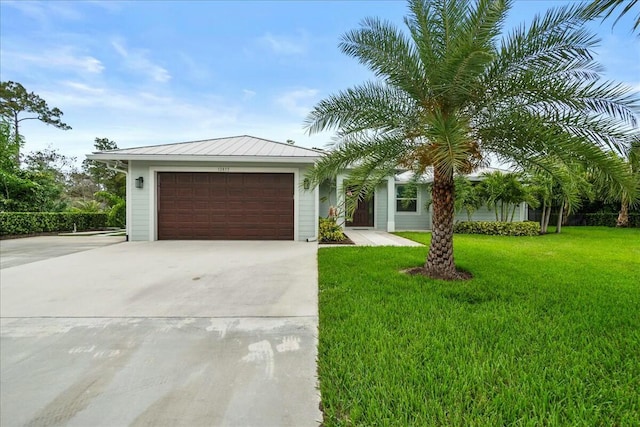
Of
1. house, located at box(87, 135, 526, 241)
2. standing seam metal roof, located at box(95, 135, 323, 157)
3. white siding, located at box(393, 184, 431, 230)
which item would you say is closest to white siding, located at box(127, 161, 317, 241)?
house, located at box(87, 135, 526, 241)

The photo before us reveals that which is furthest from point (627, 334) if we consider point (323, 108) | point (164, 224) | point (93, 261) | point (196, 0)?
point (196, 0)

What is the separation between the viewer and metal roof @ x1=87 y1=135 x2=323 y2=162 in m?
9.32

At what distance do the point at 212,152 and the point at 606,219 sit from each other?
20935 millimetres

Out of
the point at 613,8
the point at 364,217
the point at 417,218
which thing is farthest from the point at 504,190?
the point at 613,8

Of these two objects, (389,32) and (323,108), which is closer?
(389,32)

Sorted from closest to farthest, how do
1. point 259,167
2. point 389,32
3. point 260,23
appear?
point 389,32
point 259,167
point 260,23

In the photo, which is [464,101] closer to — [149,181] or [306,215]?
[306,215]

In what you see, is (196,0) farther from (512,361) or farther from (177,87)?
(512,361)

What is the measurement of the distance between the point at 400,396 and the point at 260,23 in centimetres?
1294

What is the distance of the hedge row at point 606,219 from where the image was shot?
1591 centimetres

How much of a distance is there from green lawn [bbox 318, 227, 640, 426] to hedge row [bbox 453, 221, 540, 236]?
7863 millimetres

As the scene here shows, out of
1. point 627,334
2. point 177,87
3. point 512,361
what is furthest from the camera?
point 177,87

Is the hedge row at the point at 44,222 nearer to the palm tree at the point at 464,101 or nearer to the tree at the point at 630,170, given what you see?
the palm tree at the point at 464,101

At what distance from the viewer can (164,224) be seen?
32.8ft
